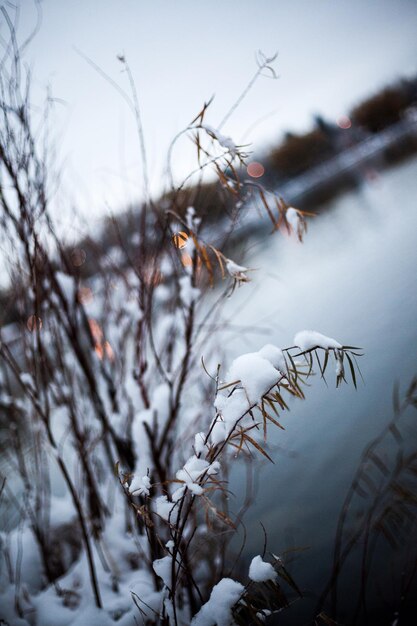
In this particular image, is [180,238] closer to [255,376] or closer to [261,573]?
[255,376]

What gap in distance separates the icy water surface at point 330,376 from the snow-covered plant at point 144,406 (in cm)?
34

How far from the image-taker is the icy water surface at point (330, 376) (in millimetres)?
2344

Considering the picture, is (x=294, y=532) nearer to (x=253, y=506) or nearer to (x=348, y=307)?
(x=253, y=506)

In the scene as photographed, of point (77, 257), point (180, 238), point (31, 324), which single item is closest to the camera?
point (180, 238)

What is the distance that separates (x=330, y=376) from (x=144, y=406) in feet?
7.12

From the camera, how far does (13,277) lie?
4.99 feet

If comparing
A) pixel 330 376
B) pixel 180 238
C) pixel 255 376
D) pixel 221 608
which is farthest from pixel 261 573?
pixel 330 376

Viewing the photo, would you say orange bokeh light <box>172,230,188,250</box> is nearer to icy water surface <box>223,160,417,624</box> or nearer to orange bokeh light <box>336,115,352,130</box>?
icy water surface <box>223,160,417,624</box>

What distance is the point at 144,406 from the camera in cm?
167

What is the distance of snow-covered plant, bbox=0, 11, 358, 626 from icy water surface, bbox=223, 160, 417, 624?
34 cm

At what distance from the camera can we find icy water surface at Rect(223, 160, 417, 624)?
2344 millimetres

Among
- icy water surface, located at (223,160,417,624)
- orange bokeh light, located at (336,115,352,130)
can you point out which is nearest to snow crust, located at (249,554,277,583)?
icy water surface, located at (223,160,417,624)

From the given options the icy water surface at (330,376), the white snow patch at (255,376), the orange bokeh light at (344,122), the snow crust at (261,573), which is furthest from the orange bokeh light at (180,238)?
the orange bokeh light at (344,122)

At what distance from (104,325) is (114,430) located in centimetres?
76
